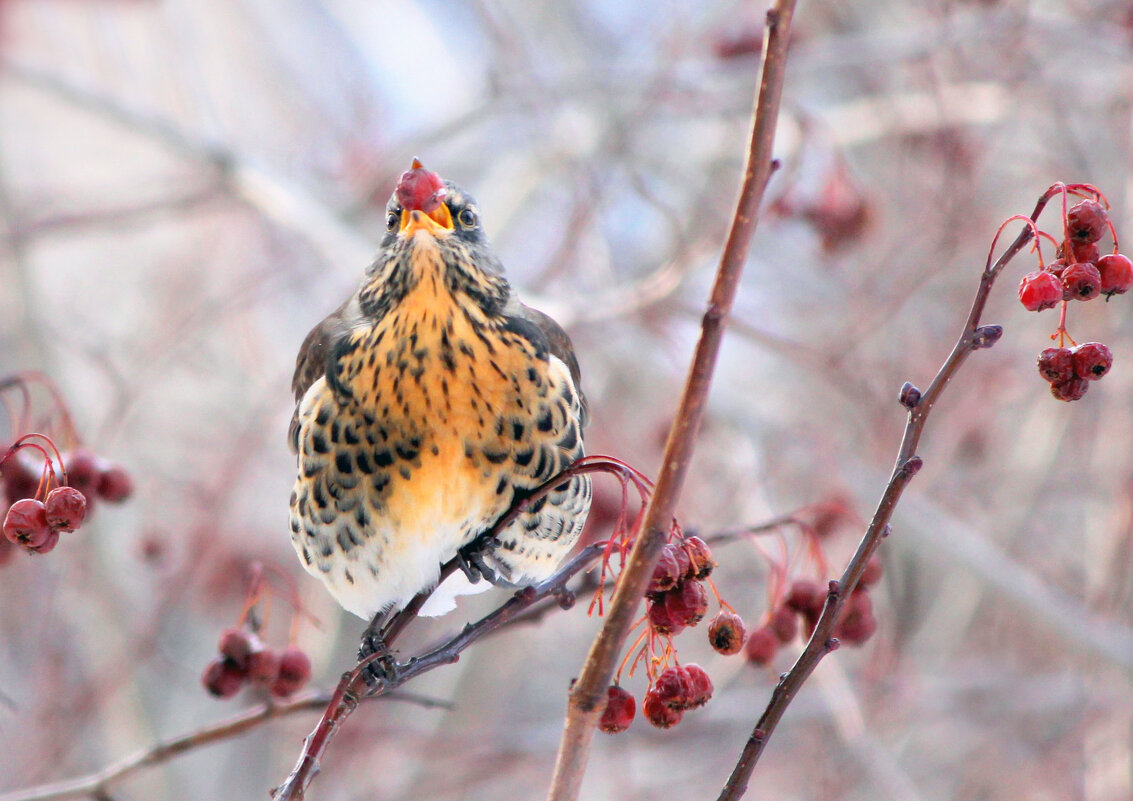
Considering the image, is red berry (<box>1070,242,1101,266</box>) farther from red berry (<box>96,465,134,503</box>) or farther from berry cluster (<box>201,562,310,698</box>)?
red berry (<box>96,465,134,503</box>)

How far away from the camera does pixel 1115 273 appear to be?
5.40ft

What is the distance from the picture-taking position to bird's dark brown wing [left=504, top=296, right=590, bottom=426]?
8.43 ft

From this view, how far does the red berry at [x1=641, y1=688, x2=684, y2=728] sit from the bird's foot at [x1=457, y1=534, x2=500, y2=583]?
66 centimetres

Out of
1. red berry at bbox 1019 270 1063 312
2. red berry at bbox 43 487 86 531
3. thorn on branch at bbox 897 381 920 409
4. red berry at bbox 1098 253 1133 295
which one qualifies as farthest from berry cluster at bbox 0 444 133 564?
red berry at bbox 1098 253 1133 295

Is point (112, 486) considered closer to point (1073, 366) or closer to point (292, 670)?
point (292, 670)

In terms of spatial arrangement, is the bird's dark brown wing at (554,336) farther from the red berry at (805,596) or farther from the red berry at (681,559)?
the red berry at (681,559)

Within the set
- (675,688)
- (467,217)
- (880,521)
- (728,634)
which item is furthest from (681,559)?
(467,217)

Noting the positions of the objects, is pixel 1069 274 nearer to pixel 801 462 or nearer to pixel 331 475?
pixel 331 475

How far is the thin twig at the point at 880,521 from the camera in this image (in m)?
1.42

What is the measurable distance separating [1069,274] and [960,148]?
11.3ft

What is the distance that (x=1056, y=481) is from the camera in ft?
18.1

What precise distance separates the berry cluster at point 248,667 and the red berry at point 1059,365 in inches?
56.1

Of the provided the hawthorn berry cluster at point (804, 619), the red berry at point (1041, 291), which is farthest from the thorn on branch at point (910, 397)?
the hawthorn berry cluster at point (804, 619)

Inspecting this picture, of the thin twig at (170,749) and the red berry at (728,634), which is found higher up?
the red berry at (728,634)
